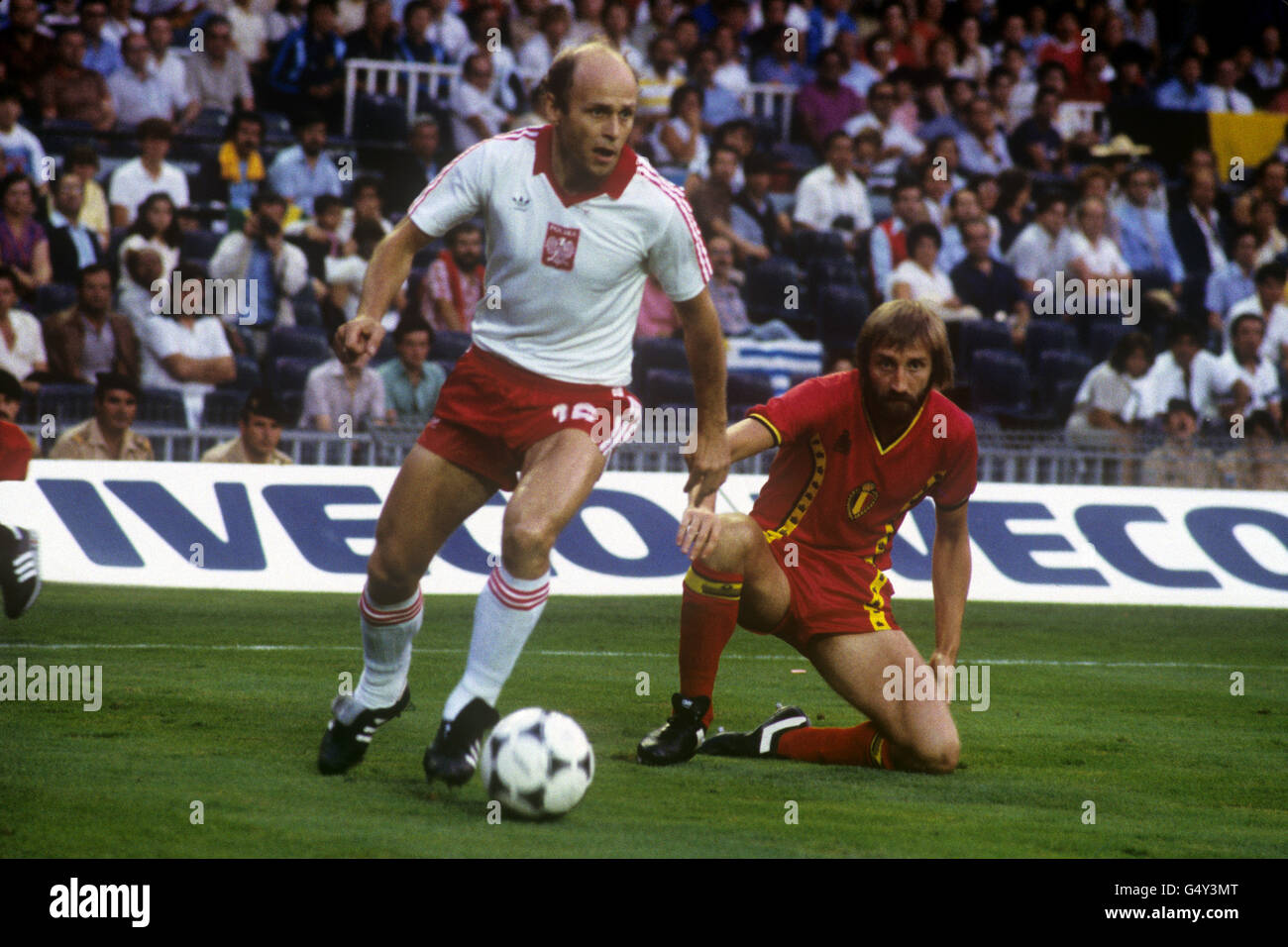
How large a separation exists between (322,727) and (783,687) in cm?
248

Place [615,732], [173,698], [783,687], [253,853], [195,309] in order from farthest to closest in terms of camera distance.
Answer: [195,309] → [783,687] → [173,698] → [615,732] → [253,853]

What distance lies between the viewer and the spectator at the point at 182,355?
11477 mm

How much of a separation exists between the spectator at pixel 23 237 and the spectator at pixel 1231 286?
1027 cm

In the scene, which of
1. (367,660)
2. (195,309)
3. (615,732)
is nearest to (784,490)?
(615,732)

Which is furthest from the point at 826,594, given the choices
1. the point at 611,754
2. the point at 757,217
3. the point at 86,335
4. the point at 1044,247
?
the point at 1044,247

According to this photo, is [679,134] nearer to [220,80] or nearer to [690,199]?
[690,199]

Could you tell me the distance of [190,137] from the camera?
1340 centimetres

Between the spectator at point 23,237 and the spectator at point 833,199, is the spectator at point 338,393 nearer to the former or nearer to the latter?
the spectator at point 23,237

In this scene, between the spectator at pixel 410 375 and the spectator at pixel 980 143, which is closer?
the spectator at pixel 410 375

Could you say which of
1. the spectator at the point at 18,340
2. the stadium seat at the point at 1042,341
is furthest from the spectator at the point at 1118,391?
the spectator at the point at 18,340

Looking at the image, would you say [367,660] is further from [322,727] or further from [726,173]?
[726,173]

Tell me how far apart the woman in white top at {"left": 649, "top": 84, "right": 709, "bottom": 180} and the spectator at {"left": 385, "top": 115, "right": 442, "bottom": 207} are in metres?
1.96

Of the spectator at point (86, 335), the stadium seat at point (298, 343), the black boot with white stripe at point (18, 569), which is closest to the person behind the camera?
the black boot with white stripe at point (18, 569)

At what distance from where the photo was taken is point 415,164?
13.5 metres
